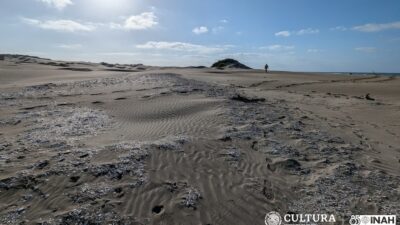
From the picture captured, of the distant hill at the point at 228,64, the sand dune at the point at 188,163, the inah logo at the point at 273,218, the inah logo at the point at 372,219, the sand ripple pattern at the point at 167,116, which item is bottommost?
the inah logo at the point at 273,218

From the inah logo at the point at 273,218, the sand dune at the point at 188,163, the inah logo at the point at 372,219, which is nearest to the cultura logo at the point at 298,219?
the inah logo at the point at 273,218

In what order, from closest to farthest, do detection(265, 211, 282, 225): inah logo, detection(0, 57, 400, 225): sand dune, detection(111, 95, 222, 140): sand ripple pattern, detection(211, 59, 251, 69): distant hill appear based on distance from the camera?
1. detection(265, 211, 282, 225): inah logo
2. detection(0, 57, 400, 225): sand dune
3. detection(111, 95, 222, 140): sand ripple pattern
4. detection(211, 59, 251, 69): distant hill

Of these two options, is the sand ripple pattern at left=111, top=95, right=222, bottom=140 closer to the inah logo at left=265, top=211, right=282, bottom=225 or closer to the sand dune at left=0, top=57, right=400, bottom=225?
the sand dune at left=0, top=57, right=400, bottom=225

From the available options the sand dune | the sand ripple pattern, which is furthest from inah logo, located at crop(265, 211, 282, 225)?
the sand ripple pattern

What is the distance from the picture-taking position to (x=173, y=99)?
13.2 meters

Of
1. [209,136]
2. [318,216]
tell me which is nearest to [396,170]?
[318,216]

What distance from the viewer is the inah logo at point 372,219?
5.10m

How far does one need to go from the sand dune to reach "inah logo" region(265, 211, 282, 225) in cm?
12

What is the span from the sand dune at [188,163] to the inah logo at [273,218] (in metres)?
0.12

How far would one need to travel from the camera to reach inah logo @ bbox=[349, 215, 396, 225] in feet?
16.7

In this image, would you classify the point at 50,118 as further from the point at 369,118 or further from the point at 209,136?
the point at 369,118

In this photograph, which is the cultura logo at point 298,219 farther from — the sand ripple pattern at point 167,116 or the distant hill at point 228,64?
the distant hill at point 228,64

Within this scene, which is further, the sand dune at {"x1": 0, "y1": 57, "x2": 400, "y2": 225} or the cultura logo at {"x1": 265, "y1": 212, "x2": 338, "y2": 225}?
the sand dune at {"x1": 0, "y1": 57, "x2": 400, "y2": 225}

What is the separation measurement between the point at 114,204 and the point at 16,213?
138 centimetres
